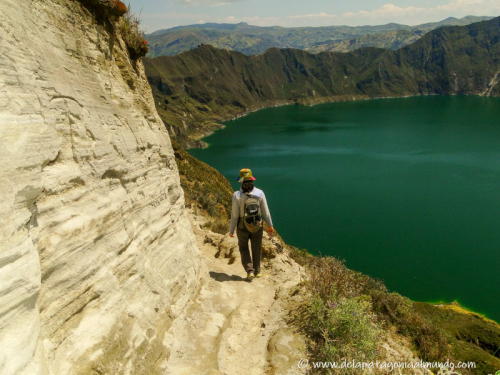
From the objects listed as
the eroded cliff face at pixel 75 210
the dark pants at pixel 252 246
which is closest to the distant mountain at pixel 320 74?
the dark pants at pixel 252 246

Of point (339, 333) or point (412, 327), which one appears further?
point (412, 327)

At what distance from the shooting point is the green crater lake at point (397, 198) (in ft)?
61.9

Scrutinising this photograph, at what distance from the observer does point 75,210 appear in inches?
122

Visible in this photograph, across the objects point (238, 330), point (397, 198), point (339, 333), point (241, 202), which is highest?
point (241, 202)

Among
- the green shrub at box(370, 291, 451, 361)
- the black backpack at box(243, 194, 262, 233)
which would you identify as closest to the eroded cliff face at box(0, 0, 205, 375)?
the black backpack at box(243, 194, 262, 233)

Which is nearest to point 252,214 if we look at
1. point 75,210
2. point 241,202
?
point 241,202

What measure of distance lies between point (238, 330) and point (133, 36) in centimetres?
490

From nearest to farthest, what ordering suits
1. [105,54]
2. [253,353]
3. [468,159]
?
[253,353], [105,54], [468,159]

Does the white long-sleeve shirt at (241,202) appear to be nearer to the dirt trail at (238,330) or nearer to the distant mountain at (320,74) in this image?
the dirt trail at (238,330)

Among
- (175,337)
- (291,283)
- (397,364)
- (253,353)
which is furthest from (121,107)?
(397,364)

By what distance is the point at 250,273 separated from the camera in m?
6.11

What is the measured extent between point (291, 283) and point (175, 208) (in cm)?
257

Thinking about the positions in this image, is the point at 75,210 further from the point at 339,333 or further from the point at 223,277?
the point at 223,277

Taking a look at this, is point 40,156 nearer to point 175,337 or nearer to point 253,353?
point 175,337
